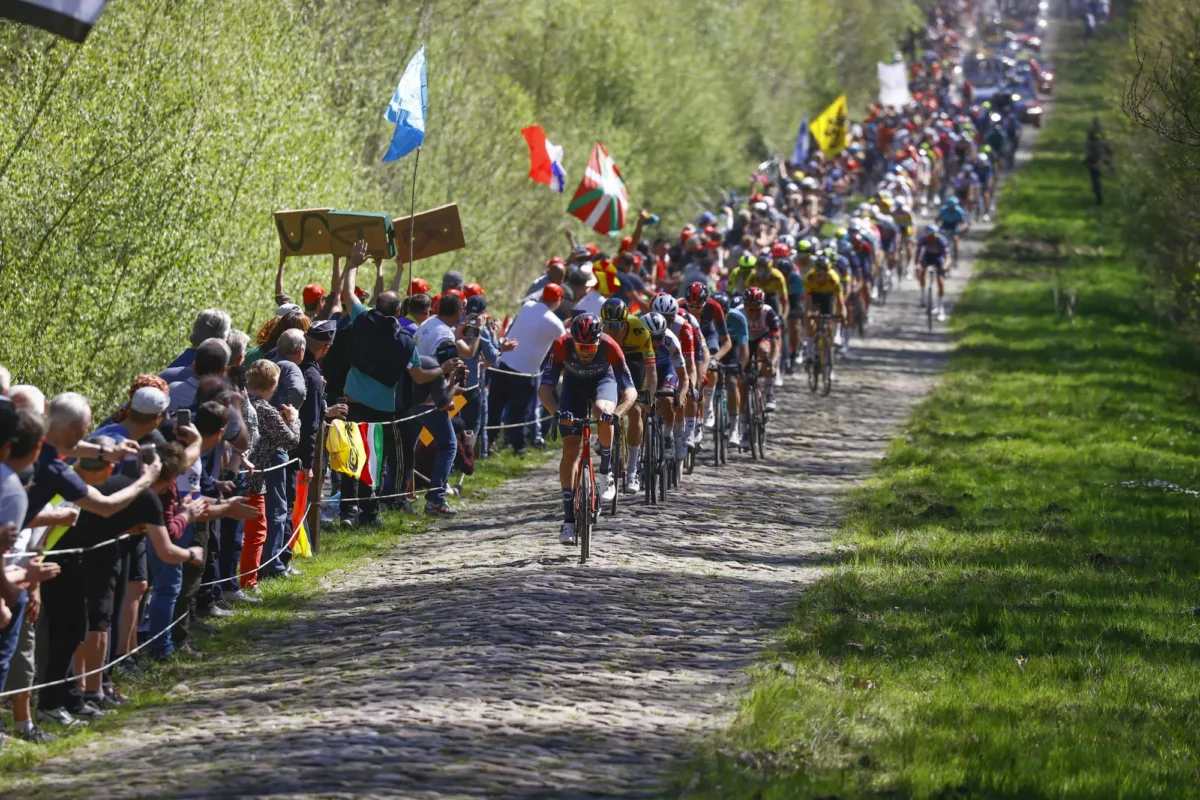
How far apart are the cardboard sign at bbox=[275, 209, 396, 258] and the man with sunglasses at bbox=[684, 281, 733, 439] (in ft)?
10.5

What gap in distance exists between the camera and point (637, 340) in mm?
16578

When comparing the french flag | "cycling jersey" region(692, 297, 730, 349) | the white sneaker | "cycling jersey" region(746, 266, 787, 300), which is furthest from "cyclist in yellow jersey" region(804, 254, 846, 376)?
the white sneaker

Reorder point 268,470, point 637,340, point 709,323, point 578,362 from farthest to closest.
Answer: point 709,323 < point 637,340 < point 578,362 < point 268,470

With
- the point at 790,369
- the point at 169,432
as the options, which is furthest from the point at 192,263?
the point at 169,432

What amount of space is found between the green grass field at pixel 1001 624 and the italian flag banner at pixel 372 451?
12.8ft

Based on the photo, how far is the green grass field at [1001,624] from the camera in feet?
30.8

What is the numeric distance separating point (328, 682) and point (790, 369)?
19805 millimetres

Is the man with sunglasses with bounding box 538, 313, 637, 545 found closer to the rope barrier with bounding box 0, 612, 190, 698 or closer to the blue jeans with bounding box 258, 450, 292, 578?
the blue jeans with bounding box 258, 450, 292, 578

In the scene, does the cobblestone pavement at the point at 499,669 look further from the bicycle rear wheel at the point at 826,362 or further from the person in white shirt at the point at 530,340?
A: the bicycle rear wheel at the point at 826,362

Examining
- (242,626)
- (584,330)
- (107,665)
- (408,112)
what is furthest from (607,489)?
(107,665)

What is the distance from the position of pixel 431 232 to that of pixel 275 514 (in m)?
5.67

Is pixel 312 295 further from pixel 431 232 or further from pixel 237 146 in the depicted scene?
pixel 237 146

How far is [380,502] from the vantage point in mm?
17141

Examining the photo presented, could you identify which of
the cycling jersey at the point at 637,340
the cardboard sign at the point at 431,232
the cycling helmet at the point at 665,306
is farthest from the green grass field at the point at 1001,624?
the cardboard sign at the point at 431,232
